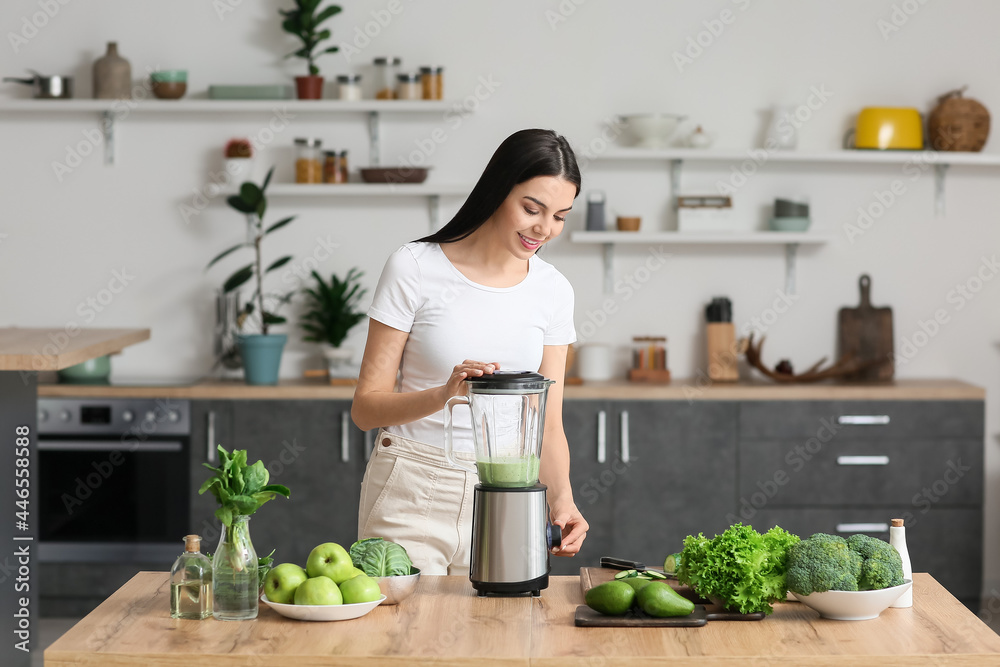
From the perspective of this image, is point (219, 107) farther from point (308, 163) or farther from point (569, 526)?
point (569, 526)

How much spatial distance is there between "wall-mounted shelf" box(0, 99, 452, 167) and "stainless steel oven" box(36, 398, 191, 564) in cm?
123

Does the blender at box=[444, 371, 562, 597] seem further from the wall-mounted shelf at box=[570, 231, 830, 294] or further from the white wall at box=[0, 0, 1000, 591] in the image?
the white wall at box=[0, 0, 1000, 591]

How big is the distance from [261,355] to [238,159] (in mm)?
846

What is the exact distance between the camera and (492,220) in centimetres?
190

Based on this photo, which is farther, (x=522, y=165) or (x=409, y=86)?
(x=409, y=86)

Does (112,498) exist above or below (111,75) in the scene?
below

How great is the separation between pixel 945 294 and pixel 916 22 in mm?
1170

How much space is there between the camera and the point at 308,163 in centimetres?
409

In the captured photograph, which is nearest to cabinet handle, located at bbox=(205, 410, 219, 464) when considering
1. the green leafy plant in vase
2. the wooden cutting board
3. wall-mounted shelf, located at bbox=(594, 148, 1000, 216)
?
wall-mounted shelf, located at bbox=(594, 148, 1000, 216)

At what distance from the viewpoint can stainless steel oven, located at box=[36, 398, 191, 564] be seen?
3758 millimetres

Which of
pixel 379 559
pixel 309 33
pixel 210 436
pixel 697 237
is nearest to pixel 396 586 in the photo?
pixel 379 559

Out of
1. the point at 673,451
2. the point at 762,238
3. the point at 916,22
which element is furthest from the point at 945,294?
the point at 673,451

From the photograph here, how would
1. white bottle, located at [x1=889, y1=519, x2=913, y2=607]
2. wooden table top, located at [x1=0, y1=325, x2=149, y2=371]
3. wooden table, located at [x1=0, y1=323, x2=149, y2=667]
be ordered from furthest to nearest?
wooden table, located at [x1=0, y1=323, x2=149, y2=667]
wooden table top, located at [x1=0, y1=325, x2=149, y2=371]
white bottle, located at [x1=889, y1=519, x2=913, y2=607]

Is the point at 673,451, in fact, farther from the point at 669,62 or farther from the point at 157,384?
the point at 157,384
